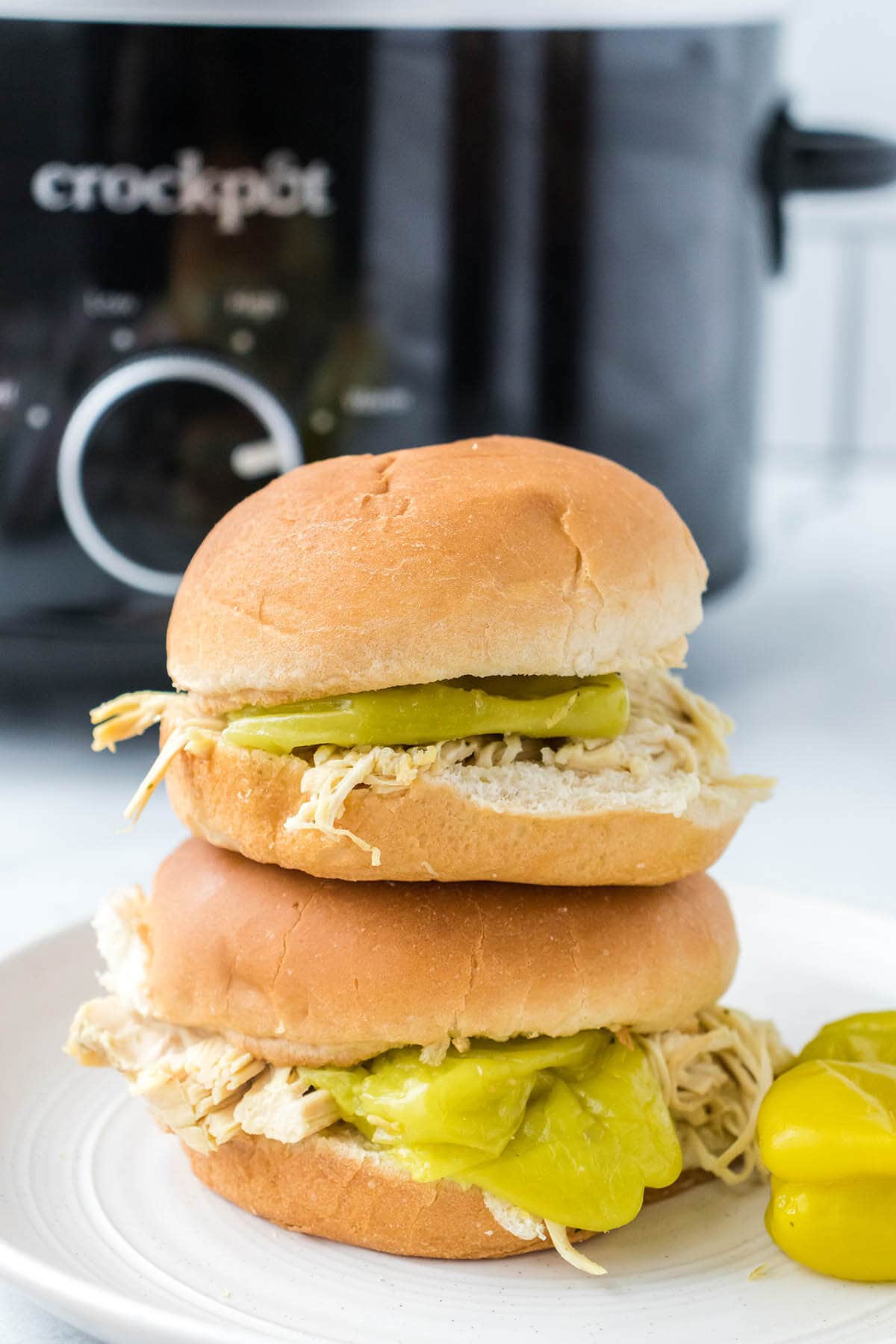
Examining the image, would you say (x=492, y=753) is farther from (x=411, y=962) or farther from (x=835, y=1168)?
(x=835, y=1168)

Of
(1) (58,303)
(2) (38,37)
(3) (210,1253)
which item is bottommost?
(3) (210,1253)

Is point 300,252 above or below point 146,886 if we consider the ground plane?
above

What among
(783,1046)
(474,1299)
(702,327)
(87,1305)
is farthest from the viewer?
(702,327)

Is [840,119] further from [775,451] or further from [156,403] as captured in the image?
[156,403]

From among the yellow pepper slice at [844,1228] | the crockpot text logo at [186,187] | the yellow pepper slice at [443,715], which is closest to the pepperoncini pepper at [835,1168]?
the yellow pepper slice at [844,1228]

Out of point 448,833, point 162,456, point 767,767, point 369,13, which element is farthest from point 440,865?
point 767,767

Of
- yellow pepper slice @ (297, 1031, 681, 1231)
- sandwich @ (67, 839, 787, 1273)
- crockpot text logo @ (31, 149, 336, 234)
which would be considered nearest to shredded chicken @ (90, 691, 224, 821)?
sandwich @ (67, 839, 787, 1273)

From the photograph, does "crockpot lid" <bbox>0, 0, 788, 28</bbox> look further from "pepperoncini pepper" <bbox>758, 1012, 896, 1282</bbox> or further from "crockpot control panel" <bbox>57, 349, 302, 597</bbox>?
"pepperoncini pepper" <bbox>758, 1012, 896, 1282</bbox>

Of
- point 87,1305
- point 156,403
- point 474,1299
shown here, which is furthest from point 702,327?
point 87,1305
